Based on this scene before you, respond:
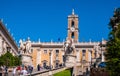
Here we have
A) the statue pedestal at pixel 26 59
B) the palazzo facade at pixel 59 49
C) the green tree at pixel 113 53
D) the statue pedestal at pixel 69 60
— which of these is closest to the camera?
the green tree at pixel 113 53

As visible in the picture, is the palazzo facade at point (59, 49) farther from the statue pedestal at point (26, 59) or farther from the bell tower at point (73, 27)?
the statue pedestal at point (26, 59)

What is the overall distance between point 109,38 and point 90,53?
9660cm

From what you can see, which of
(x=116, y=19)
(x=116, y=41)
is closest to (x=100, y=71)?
(x=116, y=19)

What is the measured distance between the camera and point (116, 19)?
100 ft

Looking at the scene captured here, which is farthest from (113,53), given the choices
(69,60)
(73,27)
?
(73,27)

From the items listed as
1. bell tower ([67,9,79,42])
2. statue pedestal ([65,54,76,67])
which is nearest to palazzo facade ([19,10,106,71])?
bell tower ([67,9,79,42])

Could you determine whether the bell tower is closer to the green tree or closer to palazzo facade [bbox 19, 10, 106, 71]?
palazzo facade [bbox 19, 10, 106, 71]

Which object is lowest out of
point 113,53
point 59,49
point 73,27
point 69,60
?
point 113,53

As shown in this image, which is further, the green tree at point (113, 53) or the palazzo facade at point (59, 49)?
the palazzo facade at point (59, 49)

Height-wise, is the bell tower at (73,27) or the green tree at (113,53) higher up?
the bell tower at (73,27)

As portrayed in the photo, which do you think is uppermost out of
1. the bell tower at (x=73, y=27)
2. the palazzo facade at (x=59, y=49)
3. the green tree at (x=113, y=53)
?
the bell tower at (x=73, y=27)

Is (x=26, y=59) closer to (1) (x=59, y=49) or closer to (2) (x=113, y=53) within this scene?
(2) (x=113, y=53)

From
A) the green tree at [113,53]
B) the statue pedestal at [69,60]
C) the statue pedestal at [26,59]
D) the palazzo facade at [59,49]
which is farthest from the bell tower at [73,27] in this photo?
the green tree at [113,53]

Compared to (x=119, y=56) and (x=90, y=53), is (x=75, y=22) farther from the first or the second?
(x=119, y=56)
